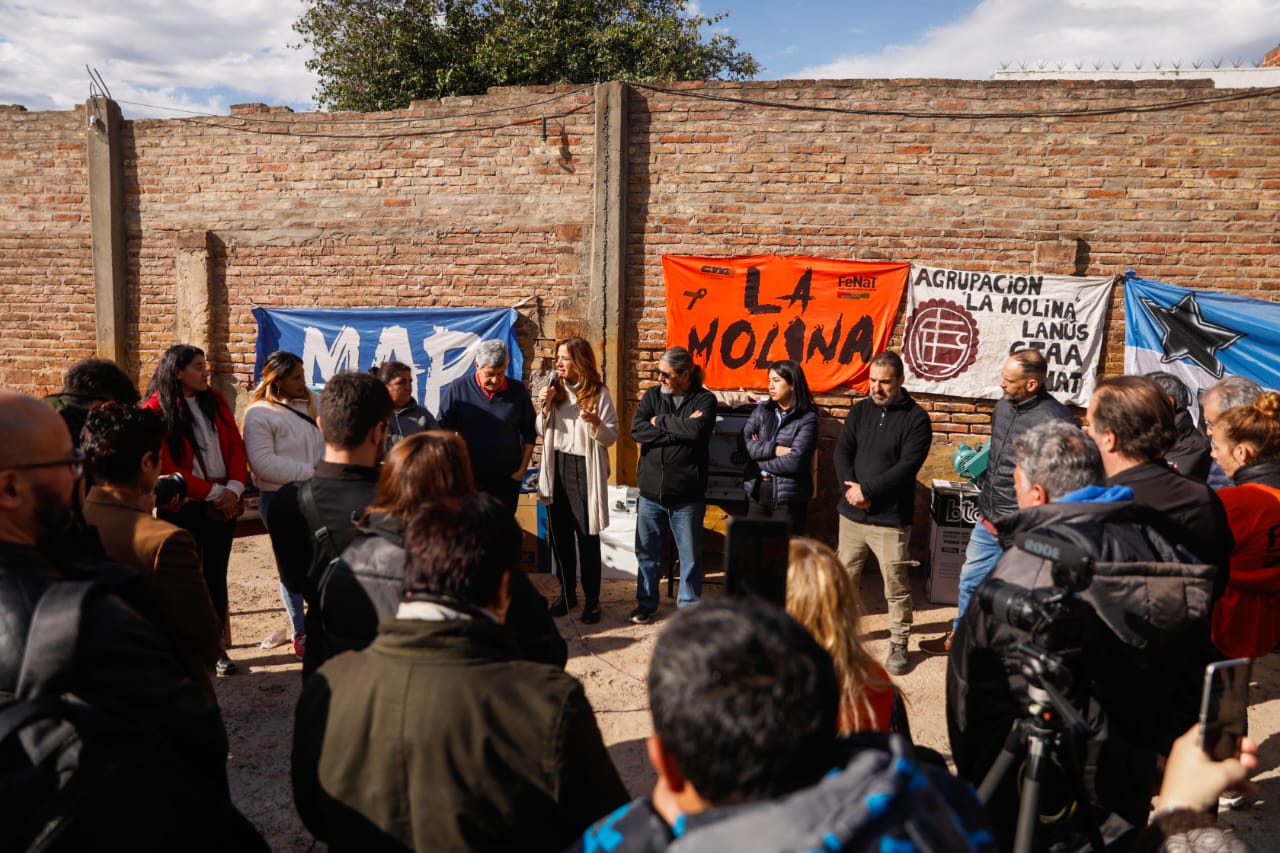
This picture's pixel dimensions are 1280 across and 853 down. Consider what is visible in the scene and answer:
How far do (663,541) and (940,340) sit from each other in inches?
115

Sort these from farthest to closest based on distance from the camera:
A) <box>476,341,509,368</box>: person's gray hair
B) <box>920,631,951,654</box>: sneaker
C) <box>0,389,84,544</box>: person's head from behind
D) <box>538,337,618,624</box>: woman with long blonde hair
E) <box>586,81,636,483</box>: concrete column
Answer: <box>586,81,636,483</box>: concrete column → <box>538,337,618,624</box>: woman with long blonde hair → <box>476,341,509,368</box>: person's gray hair → <box>920,631,951,654</box>: sneaker → <box>0,389,84,544</box>: person's head from behind

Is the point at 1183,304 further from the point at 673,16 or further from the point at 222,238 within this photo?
the point at 673,16

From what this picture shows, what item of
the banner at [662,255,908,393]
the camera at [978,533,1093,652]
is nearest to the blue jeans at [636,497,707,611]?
the banner at [662,255,908,393]

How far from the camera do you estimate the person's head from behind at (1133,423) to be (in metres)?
2.89

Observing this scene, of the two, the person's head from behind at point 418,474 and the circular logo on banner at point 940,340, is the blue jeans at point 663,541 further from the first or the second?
the person's head from behind at point 418,474

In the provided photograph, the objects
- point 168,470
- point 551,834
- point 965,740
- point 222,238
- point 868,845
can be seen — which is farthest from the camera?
point 222,238

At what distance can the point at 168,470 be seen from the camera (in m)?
4.48

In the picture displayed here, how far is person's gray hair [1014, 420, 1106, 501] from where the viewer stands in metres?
2.57

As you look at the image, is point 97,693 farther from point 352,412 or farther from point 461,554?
point 352,412

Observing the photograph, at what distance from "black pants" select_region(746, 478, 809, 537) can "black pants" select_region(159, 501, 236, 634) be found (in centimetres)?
334

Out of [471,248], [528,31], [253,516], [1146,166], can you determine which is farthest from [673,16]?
[253,516]

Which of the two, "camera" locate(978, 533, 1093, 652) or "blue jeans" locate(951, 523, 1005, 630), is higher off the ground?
"camera" locate(978, 533, 1093, 652)

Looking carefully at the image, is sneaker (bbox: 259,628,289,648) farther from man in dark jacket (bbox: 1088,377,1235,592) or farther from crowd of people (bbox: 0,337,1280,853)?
man in dark jacket (bbox: 1088,377,1235,592)

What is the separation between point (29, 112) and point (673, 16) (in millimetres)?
10539
